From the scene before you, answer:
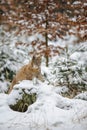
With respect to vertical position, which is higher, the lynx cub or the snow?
the snow

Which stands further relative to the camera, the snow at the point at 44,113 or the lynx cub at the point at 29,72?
the lynx cub at the point at 29,72

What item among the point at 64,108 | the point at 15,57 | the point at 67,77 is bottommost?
the point at 15,57

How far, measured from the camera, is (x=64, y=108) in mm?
5066

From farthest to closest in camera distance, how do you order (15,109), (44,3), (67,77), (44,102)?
(44,3), (67,77), (15,109), (44,102)

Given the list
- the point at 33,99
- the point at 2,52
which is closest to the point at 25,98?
the point at 33,99

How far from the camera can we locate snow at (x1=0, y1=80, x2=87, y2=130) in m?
4.15

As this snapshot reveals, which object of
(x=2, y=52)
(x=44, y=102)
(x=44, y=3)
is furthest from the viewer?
(x=44, y=3)

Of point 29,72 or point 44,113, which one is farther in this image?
point 29,72

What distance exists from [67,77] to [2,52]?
282 centimetres

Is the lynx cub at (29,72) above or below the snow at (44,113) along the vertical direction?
below

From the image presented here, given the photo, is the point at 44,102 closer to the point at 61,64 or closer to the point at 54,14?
the point at 61,64

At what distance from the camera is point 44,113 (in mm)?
4680

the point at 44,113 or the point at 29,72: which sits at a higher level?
the point at 44,113

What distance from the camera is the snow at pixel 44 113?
13.6ft
